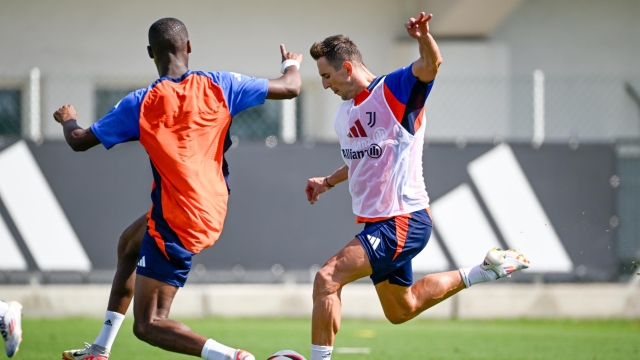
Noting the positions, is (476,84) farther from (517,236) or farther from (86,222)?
(86,222)

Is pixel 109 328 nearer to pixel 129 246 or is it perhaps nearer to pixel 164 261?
pixel 129 246

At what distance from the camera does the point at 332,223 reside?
34.6ft

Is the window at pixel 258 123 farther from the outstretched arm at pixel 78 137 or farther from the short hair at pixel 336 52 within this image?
the outstretched arm at pixel 78 137

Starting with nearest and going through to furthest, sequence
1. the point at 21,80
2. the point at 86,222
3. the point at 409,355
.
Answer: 1. the point at 409,355
2. the point at 86,222
3. the point at 21,80

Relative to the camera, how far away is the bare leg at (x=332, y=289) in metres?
5.29

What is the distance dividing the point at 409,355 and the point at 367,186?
90.2 inches

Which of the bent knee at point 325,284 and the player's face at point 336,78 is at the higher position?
the player's face at point 336,78

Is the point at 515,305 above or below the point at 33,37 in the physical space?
below

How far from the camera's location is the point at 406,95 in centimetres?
544

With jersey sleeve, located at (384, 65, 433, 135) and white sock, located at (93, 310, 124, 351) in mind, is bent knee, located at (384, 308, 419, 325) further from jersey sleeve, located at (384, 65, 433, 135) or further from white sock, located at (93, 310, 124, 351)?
white sock, located at (93, 310, 124, 351)

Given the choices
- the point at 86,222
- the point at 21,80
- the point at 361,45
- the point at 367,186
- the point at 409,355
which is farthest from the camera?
the point at 361,45

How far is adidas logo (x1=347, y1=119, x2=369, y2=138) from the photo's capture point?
5.62 m

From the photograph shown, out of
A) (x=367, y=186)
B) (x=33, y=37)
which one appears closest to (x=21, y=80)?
(x=33, y=37)

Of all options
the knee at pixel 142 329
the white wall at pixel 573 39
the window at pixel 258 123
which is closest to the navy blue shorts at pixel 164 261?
the knee at pixel 142 329
